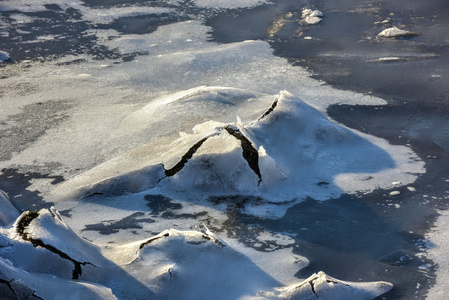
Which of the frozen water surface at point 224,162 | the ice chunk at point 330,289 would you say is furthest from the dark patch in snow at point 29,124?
the ice chunk at point 330,289

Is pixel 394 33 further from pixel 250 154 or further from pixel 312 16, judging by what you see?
pixel 250 154

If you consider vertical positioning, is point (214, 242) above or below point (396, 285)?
above

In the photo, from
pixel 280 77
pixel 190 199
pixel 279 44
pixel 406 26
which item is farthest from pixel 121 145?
pixel 406 26

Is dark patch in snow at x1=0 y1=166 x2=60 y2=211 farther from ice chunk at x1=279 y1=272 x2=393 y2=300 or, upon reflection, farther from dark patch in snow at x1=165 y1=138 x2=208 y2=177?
ice chunk at x1=279 y1=272 x2=393 y2=300

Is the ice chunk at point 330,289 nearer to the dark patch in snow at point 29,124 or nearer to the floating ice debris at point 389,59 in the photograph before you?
the dark patch in snow at point 29,124

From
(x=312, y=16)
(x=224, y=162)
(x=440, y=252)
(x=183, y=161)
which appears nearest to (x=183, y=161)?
(x=183, y=161)

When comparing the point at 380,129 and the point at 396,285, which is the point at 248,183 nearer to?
the point at 396,285

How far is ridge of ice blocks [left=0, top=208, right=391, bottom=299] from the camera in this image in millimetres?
2115

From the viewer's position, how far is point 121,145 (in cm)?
363

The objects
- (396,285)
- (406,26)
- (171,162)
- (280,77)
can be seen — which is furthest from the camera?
(406,26)

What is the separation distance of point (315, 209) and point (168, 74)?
2461 mm

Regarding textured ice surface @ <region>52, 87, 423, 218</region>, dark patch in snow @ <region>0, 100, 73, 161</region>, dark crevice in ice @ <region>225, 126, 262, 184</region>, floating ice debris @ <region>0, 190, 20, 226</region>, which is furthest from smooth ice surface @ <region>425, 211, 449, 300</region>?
dark patch in snow @ <region>0, 100, 73, 161</region>

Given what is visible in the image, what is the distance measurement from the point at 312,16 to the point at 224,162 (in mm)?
3962

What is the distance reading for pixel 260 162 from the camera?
3.05 m
